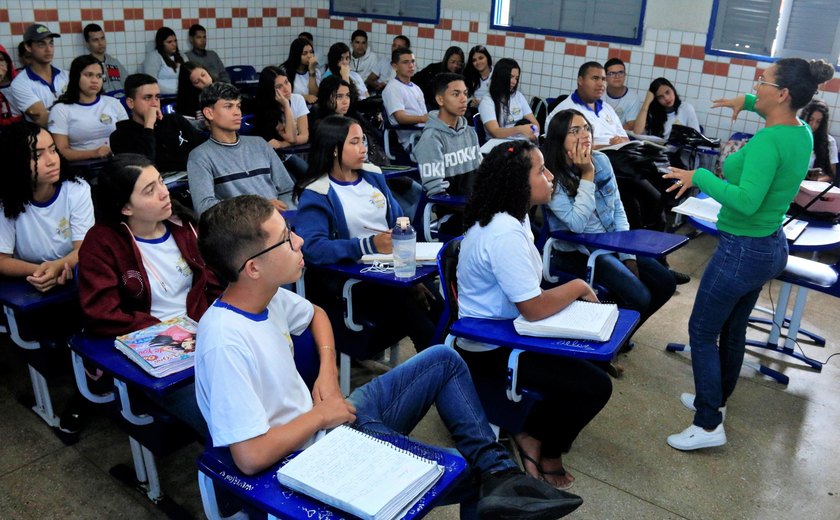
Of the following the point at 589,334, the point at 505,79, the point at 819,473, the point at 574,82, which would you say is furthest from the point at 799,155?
the point at 574,82

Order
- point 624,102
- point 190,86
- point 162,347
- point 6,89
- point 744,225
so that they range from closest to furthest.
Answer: point 162,347 < point 744,225 < point 190,86 < point 6,89 < point 624,102

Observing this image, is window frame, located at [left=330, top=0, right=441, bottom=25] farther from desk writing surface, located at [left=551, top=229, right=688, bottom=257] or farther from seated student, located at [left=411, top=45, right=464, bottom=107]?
desk writing surface, located at [left=551, top=229, right=688, bottom=257]

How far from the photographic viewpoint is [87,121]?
477 cm

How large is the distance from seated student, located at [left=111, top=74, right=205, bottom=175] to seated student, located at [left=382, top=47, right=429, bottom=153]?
6.05 feet

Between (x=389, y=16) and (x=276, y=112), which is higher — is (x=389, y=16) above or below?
above

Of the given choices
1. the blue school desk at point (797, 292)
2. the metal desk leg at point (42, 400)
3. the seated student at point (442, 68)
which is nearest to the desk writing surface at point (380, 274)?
the metal desk leg at point (42, 400)

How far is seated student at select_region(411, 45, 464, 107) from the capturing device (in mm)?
6934

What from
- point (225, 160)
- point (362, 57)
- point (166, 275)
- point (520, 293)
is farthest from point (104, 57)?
point (520, 293)

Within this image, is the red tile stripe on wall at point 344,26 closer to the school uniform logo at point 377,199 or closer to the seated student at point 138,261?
the school uniform logo at point 377,199

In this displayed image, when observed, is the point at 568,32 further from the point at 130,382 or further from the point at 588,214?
the point at 130,382

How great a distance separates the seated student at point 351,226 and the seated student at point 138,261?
48cm

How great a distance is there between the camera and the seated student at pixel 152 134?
4.26 m

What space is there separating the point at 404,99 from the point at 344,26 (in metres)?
2.71

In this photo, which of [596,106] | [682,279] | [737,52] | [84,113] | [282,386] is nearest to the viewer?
[282,386]
